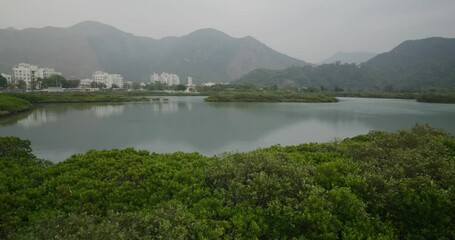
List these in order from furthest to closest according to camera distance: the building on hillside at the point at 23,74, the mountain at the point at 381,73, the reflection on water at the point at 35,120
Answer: the mountain at the point at 381,73 → the building on hillside at the point at 23,74 → the reflection on water at the point at 35,120

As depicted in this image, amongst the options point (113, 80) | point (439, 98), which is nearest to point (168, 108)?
point (439, 98)

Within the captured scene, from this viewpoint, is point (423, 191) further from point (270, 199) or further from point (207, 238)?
point (207, 238)

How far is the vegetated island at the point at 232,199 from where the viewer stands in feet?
13.9

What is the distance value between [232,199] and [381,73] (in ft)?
649

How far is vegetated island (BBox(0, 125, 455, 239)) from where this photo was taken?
4.25m

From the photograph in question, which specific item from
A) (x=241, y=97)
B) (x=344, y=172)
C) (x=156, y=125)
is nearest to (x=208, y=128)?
(x=156, y=125)

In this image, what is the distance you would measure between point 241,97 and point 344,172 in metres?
69.1

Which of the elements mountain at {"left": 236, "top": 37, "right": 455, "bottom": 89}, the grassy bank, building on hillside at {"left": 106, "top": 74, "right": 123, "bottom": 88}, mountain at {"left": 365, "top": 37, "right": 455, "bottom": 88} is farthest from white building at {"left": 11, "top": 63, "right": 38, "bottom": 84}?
mountain at {"left": 365, "top": 37, "right": 455, "bottom": 88}

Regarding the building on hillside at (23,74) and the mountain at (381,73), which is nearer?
the building on hillside at (23,74)

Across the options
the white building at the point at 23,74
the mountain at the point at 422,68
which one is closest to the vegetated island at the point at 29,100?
the white building at the point at 23,74

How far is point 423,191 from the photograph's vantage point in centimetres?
495

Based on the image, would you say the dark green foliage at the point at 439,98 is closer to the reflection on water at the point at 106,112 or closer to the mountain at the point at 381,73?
the mountain at the point at 381,73

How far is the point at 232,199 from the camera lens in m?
5.41

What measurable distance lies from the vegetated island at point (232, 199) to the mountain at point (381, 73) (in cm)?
15890
